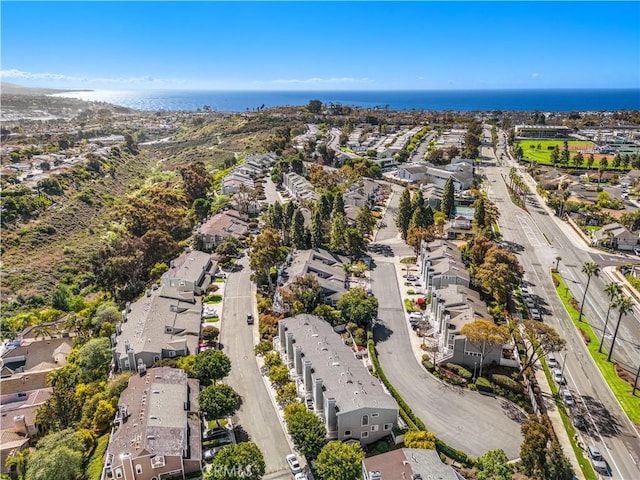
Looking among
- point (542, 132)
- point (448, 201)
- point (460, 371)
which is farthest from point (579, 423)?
point (542, 132)

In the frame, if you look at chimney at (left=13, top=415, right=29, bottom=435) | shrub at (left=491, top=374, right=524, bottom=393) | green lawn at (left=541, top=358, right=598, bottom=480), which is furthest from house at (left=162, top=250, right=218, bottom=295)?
green lawn at (left=541, top=358, right=598, bottom=480)

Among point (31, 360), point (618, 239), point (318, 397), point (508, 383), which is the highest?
point (618, 239)

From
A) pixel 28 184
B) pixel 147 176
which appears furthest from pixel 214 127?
pixel 28 184

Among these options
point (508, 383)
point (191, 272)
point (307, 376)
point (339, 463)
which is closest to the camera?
point (339, 463)

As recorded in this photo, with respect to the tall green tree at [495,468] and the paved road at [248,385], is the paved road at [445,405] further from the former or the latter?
the paved road at [248,385]

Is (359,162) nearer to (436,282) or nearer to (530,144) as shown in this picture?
(436,282)

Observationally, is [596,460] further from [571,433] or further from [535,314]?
[535,314]
